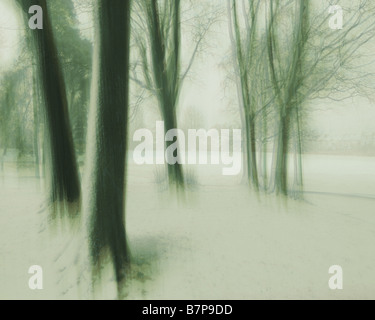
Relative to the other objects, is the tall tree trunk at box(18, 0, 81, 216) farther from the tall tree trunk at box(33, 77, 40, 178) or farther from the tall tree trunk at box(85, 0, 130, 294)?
the tall tree trunk at box(85, 0, 130, 294)

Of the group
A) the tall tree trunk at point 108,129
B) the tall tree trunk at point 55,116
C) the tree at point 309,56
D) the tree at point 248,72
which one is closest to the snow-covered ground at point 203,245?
the tall tree trunk at point 108,129

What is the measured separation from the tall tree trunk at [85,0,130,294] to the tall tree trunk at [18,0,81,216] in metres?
1.21

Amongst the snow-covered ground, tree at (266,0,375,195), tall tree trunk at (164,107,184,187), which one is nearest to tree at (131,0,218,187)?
tall tree trunk at (164,107,184,187)

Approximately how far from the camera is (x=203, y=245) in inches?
162

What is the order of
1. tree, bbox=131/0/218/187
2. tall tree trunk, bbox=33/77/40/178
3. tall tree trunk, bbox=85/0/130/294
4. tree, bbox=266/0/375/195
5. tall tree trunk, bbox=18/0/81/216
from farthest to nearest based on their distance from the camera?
1. tree, bbox=131/0/218/187
2. tree, bbox=266/0/375/195
3. tall tree trunk, bbox=33/77/40/178
4. tall tree trunk, bbox=18/0/81/216
5. tall tree trunk, bbox=85/0/130/294

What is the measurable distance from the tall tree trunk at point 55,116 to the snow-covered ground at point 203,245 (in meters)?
0.56

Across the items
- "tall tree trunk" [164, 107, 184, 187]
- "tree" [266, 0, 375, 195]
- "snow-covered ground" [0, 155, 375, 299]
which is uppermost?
"tree" [266, 0, 375, 195]

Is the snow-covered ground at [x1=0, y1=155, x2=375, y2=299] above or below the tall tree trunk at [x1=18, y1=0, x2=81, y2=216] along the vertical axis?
below

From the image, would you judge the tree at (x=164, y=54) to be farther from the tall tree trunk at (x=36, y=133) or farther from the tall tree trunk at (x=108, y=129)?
the tall tree trunk at (x=108, y=129)

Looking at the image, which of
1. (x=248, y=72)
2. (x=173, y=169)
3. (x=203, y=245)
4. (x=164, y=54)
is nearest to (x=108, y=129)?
(x=203, y=245)

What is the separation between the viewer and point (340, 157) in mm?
8859

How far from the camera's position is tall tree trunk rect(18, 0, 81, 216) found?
13.7 feet

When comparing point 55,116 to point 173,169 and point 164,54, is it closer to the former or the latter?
point 173,169

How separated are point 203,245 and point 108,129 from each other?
91.3 inches
